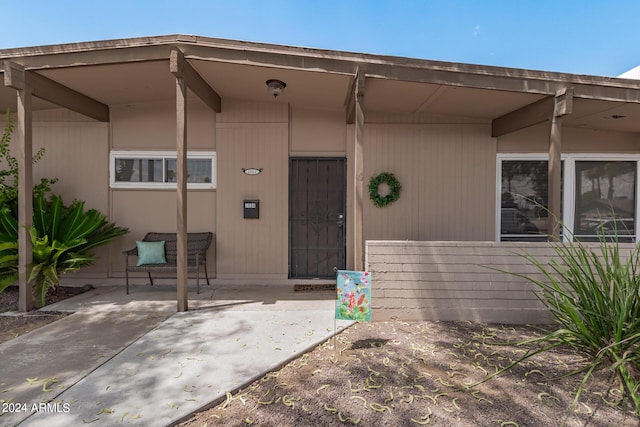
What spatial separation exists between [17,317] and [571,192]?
7.44m

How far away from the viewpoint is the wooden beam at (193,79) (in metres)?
3.46

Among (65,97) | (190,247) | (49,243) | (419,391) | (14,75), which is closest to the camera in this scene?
(419,391)

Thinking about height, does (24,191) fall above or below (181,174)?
below

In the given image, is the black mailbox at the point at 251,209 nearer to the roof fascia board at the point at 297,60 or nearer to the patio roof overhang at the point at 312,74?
the patio roof overhang at the point at 312,74

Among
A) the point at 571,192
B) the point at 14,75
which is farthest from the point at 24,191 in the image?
the point at 571,192

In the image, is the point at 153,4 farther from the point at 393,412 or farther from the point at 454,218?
the point at 393,412

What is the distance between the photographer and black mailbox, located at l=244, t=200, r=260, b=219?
5004mm

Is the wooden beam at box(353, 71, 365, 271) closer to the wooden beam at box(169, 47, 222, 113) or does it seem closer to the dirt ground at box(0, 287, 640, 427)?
the dirt ground at box(0, 287, 640, 427)

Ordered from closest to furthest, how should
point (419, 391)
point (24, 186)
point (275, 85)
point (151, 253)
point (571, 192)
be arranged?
point (419, 391)
point (24, 186)
point (275, 85)
point (151, 253)
point (571, 192)

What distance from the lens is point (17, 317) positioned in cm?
356

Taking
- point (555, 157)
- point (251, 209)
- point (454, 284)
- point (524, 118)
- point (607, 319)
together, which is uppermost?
point (524, 118)

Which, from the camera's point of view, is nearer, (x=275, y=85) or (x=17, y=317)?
(x=17, y=317)

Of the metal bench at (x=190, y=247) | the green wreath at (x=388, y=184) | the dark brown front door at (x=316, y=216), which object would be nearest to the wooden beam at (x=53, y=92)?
the metal bench at (x=190, y=247)

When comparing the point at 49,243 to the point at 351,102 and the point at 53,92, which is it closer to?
the point at 53,92
